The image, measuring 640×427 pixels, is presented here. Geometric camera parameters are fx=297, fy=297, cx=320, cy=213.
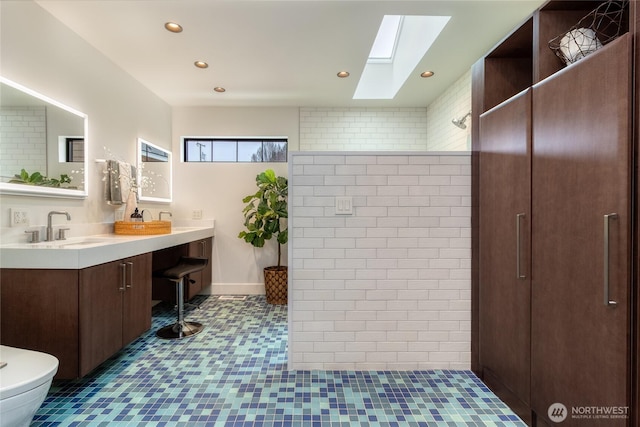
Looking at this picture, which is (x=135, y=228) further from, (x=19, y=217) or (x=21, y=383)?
(x=21, y=383)

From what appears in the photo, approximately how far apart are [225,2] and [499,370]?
303cm

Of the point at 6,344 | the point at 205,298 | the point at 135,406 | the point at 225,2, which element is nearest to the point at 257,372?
the point at 135,406

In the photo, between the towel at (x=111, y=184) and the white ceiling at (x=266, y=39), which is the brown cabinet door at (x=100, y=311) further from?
the white ceiling at (x=266, y=39)

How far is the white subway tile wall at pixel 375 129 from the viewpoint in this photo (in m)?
4.28

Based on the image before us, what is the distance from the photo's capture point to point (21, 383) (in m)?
1.25

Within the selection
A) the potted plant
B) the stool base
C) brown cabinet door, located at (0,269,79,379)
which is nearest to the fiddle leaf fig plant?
the potted plant

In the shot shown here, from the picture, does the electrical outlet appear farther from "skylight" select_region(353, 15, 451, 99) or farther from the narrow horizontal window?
"skylight" select_region(353, 15, 451, 99)

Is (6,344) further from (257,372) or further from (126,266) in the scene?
(257,372)

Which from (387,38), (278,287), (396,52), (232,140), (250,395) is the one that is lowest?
(250,395)

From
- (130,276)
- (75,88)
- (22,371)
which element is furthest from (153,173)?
(22,371)

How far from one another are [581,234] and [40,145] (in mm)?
3243

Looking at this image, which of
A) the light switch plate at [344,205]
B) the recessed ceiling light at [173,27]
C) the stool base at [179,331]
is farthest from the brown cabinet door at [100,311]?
the recessed ceiling light at [173,27]

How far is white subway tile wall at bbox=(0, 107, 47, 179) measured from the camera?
1873 millimetres

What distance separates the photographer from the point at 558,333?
134 centimetres
